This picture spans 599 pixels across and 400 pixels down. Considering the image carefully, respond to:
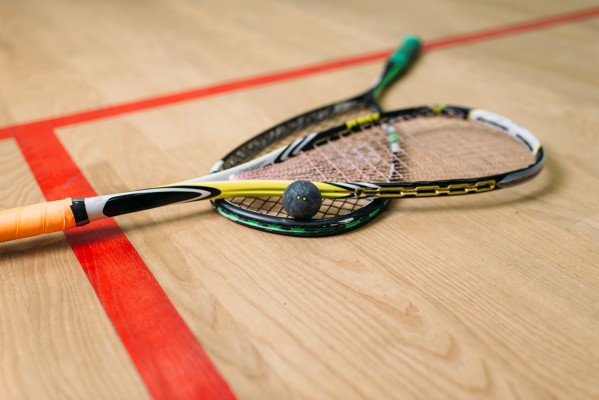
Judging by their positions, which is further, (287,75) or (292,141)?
(287,75)

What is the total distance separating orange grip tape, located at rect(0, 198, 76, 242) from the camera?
905 mm

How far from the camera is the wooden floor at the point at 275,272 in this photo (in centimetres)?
75

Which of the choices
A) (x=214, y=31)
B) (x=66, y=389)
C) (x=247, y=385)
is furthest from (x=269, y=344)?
(x=214, y=31)

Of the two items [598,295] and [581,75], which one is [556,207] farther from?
[581,75]

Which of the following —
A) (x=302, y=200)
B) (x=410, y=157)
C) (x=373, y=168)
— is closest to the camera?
(x=302, y=200)

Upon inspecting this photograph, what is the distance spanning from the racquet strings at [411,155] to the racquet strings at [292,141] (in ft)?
0.15

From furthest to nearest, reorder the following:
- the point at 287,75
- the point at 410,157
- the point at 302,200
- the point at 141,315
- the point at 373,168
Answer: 1. the point at 287,75
2. the point at 410,157
3. the point at 373,168
4. the point at 302,200
5. the point at 141,315

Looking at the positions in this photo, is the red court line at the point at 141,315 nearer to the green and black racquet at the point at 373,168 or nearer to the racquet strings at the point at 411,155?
the green and black racquet at the point at 373,168

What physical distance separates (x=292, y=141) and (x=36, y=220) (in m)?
0.60

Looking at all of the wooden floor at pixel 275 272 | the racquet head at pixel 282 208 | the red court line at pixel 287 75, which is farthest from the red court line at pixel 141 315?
the red court line at pixel 287 75

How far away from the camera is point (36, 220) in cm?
91

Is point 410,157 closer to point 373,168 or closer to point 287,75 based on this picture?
point 373,168

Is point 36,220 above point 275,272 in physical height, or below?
above

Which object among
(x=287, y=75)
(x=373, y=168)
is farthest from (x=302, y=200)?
(x=287, y=75)
